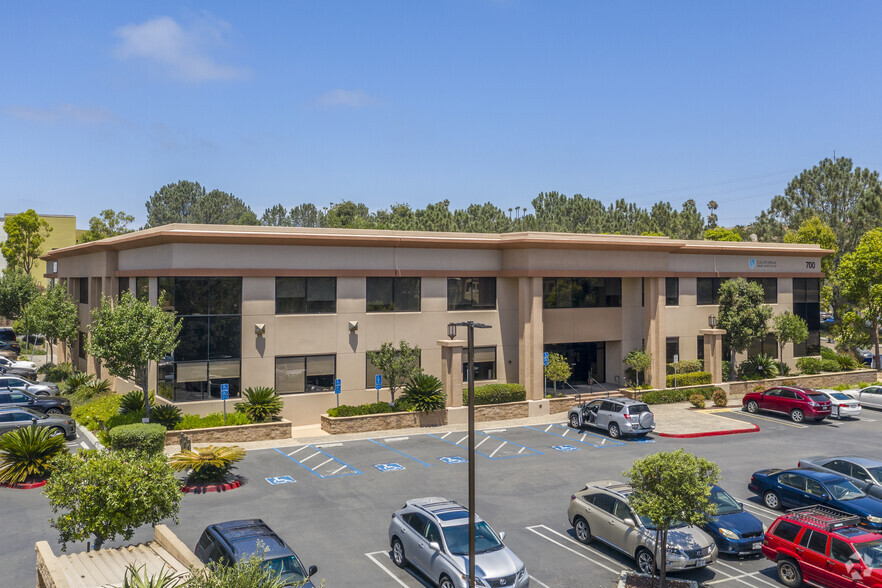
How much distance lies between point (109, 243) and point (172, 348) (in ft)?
44.7

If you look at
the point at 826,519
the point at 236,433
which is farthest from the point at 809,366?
the point at 236,433

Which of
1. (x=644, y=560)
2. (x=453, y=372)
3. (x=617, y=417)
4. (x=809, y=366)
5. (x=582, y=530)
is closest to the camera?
(x=644, y=560)

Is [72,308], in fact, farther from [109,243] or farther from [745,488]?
[745,488]

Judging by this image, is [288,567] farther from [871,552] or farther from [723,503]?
[871,552]

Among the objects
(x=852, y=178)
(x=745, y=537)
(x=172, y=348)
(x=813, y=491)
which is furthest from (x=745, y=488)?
(x=852, y=178)

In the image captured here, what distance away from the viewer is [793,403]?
124 feet

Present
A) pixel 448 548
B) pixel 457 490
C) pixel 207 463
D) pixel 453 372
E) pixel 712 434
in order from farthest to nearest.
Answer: pixel 453 372 → pixel 712 434 → pixel 457 490 → pixel 207 463 → pixel 448 548

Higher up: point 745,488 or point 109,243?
point 109,243

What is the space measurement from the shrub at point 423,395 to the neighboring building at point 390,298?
1445 mm

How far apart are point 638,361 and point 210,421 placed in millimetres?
24187

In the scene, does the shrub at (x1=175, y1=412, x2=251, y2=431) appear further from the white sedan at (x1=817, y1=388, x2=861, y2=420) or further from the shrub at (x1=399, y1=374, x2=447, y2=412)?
the white sedan at (x1=817, y1=388, x2=861, y2=420)

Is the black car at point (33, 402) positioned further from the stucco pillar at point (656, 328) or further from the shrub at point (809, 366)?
the shrub at point (809, 366)

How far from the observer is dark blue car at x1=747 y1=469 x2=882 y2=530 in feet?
70.3

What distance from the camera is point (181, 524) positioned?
2045cm
